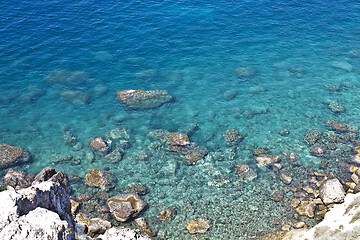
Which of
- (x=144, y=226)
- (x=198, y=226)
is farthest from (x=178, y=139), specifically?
(x=144, y=226)

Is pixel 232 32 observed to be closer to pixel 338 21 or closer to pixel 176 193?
pixel 338 21

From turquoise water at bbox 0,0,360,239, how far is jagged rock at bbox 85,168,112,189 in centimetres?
114

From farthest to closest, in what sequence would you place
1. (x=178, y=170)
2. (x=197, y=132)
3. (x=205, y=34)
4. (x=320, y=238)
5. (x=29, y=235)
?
(x=205, y=34) < (x=197, y=132) < (x=178, y=170) < (x=320, y=238) < (x=29, y=235)

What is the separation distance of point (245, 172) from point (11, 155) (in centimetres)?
2594

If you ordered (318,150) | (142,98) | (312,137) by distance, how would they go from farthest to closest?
(142,98) < (312,137) < (318,150)

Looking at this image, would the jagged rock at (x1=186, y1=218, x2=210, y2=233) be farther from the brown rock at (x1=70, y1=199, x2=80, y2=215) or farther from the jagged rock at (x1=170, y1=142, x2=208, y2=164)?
the brown rock at (x1=70, y1=199, x2=80, y2=215)

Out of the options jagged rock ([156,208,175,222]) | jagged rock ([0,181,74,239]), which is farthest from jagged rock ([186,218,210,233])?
jagged rock ([0,181,74,239])

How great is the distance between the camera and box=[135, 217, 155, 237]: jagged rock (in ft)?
88.1

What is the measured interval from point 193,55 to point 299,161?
2731 cm

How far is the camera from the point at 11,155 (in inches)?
1362

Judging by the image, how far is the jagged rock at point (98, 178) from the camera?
104ft

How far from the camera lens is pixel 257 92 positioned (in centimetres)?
4584

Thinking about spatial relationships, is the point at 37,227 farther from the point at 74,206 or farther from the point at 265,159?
the point at 265,159

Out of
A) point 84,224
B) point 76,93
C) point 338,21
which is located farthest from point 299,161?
point 338,21
